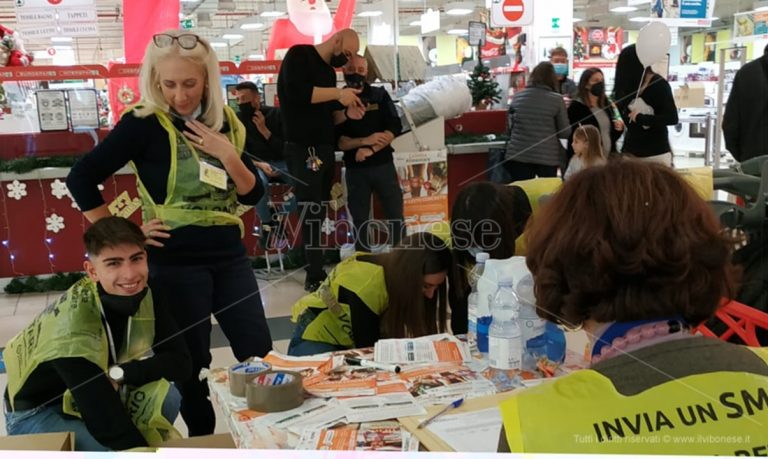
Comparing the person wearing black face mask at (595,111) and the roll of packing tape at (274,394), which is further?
the person wearing black face mask at (595,111)

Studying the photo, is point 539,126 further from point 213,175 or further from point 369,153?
point 213,175

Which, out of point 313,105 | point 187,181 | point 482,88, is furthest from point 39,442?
point 482,88

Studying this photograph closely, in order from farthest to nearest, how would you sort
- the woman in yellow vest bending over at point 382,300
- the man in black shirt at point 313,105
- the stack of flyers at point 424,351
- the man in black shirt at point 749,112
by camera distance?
the man in black shirt at point 313,105, the man in black shirt at point 749,112, the woman in yellow vest bending over at point 382,300, the stack of flyers at point 424,351

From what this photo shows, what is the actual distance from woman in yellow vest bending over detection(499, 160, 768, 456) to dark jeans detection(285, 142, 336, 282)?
2711 mm

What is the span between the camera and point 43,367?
1439mm

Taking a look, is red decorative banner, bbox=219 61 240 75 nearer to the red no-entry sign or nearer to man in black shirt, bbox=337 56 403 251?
man in black shirt, bbox=337 56 403 251

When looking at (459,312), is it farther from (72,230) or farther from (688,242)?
(72,230)

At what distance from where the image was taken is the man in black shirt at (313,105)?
3.27m

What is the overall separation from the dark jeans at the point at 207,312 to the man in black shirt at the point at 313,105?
1667 millimetres

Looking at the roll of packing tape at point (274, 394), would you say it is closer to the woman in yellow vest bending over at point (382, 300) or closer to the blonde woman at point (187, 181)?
the woman in yellow vest bending over at point (382, 300)

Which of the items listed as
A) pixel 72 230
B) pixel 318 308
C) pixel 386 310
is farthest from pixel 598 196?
pixel 72 230

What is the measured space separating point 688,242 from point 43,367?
1287mm

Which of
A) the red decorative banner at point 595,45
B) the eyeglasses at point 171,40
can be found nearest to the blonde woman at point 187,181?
the eyeglasses at point 171,40

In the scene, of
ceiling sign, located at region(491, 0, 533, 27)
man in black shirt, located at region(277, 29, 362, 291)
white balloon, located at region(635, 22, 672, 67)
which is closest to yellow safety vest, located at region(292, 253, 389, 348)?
man in black shirt, located at region(277, 29, 362, 291)
